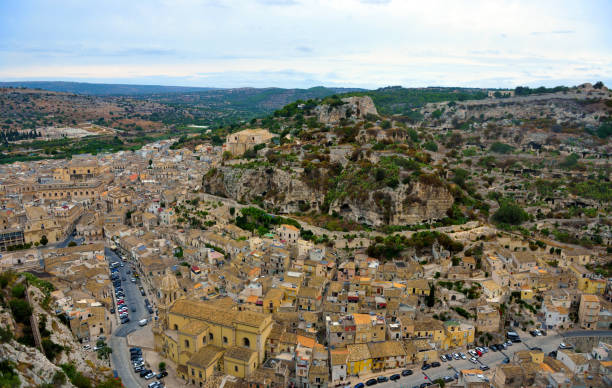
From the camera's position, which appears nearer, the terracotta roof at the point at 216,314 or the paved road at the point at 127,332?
the paved road at the point at 127,332

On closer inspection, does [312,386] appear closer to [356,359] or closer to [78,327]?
[356,359]

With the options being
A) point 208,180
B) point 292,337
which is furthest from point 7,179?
point 292,337

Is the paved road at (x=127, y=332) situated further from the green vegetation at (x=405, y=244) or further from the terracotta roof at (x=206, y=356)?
the green vegetation at (x=405, y=244)

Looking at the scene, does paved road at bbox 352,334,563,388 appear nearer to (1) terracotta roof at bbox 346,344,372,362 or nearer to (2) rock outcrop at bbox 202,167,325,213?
(1) terracotta roof at bbox 346,344,372,362

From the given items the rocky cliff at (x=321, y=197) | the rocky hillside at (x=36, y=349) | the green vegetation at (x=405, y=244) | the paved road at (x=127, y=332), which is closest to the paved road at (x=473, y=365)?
the green vegetation at (x=405, y=244)

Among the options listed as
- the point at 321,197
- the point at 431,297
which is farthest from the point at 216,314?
the point at 321,197

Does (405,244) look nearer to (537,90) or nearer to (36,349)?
(36,349)

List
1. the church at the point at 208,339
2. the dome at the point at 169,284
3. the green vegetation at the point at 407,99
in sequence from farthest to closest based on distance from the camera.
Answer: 1. the green vegetation at the point at 407,99
2. the dome at the point at 169,284
3. the church at the point at 208,339
